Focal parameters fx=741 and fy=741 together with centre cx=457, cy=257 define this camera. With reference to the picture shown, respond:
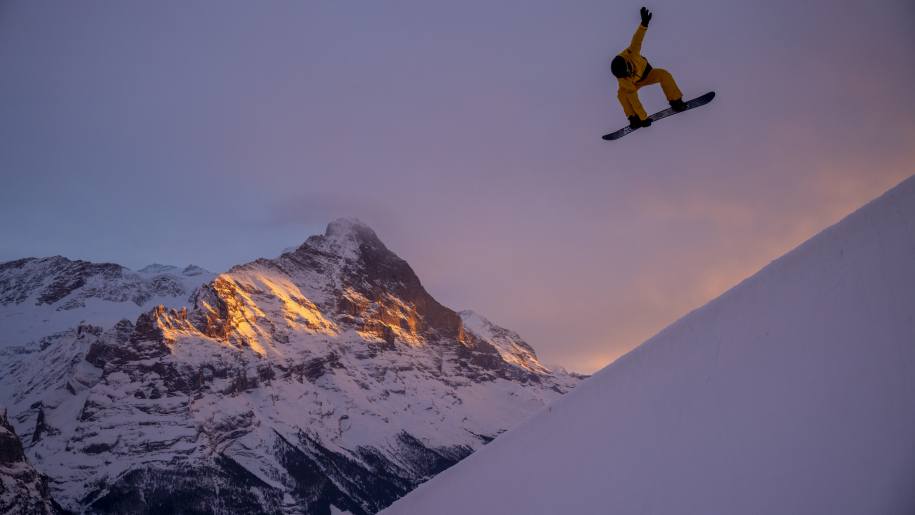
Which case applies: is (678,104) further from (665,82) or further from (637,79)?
(637,79)

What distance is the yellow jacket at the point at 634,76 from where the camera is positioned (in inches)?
568

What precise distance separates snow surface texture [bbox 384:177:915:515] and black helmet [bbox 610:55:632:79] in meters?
5.46

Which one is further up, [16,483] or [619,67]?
[16,483]

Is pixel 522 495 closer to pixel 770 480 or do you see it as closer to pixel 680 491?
pixel 680 491

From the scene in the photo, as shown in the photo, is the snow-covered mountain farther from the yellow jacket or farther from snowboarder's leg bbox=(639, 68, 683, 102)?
snowboarder's leg bbox=(639, 68, 683, 102)

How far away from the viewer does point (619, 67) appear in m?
14.6

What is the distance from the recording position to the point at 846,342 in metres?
12.5

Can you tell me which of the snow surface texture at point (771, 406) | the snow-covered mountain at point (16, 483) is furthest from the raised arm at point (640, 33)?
the snow-covered mountain at point (16, 483)

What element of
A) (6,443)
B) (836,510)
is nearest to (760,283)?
(836,510)

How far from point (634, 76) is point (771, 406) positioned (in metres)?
6.89

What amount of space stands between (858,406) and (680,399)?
4.09 meters

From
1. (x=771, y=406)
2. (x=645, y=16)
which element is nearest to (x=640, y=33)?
(x=645, y=16)

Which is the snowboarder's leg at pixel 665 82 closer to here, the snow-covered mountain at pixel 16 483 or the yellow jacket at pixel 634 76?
the yellow jacket at pixel 634 76

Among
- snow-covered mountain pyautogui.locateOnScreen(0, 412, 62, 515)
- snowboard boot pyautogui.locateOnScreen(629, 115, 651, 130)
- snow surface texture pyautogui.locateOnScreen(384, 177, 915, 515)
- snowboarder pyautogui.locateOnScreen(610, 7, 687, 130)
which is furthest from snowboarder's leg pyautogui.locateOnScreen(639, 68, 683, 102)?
snow-covered mountain pyautogui.locateOnScreen(0, 412, 62, 515)
